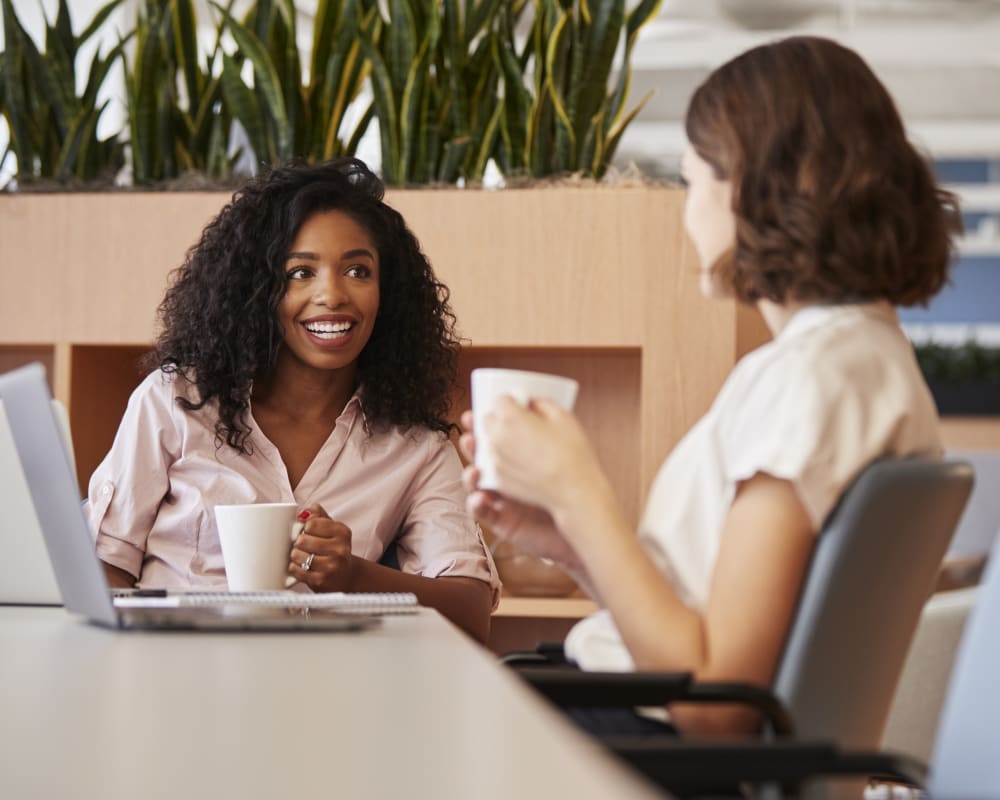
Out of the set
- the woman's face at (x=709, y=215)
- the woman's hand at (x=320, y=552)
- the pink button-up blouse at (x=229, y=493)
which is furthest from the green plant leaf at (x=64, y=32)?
the woman's face at (x=709, y=215)

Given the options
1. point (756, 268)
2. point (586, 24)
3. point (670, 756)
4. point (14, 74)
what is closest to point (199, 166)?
point (14, 74)

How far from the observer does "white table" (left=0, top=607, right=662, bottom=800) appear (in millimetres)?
589

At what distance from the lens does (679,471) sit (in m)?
1.15

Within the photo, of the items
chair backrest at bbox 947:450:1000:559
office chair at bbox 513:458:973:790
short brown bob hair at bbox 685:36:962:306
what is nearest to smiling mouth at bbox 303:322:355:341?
short brown bob hair at bbox 685:36:962:306

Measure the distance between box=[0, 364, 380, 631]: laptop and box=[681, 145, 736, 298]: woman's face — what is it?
0.46m

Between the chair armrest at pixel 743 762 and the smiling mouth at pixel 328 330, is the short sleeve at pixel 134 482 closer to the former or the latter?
the smiling mouth at pixel 328 330

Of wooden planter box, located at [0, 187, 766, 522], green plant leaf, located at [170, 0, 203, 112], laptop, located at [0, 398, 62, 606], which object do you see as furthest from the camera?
green plant leaf, located at [170, 0, 203, 112]

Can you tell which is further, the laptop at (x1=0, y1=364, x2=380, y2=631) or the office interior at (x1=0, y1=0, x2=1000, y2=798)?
the laptop at (x1=0, y1=364, x2=380, y2=631)

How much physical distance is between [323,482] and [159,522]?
26cm

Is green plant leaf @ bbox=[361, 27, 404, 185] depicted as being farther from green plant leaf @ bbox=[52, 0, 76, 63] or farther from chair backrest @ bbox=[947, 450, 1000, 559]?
chair backrest @ bbox=[947, 450, 1000, 559]

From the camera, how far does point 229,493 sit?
2.03 m

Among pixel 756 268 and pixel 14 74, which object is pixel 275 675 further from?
pixel 14 74

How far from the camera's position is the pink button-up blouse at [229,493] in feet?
6.64

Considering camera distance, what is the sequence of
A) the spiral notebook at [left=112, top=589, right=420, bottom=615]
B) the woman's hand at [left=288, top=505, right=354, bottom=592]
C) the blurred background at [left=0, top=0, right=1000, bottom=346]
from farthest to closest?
the blurred background at [left=0, top=0, right=1000, bottom=346] → the woman's hand at [left=288, top=505, right=354, bottom=592] → the spiral notebook at [left=112, top=589, right=420, bottom=615]
